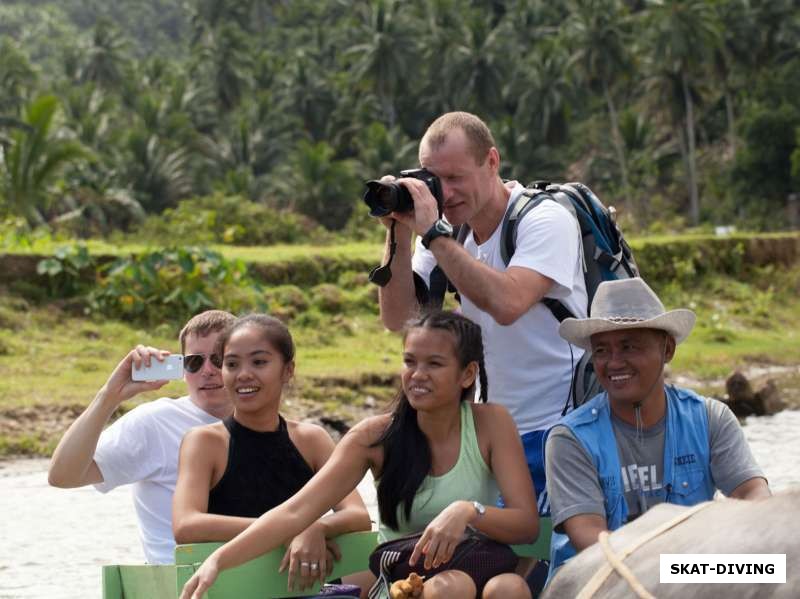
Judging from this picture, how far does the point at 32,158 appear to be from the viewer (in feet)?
70.5

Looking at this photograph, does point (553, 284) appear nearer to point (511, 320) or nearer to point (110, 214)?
point (511, 320)

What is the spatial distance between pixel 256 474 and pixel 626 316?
3.63ft

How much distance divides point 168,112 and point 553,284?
1675 inches

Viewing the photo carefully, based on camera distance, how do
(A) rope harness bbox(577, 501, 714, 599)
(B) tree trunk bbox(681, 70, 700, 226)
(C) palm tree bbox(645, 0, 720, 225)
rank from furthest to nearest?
(B) tree trunk bbox(681, 70, 700, 226) → (C) palm tree bbox(645, 0, 720, 225) → (A) rope harness bbox(577, 501, 714, 599)

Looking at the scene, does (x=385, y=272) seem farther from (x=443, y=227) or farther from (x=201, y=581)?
(x=201, y=581)

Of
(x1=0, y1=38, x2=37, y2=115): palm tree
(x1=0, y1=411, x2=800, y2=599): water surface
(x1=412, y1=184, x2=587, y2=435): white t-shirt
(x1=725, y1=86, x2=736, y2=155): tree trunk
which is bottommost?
(x1=0, y1=411, x2=800, y2=599): water surface

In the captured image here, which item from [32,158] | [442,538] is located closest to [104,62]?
[32,158]

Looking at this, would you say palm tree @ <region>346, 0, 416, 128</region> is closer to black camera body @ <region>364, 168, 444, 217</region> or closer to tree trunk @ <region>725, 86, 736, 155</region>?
tree trunk @ <region>725, 86, 736, 155</region>

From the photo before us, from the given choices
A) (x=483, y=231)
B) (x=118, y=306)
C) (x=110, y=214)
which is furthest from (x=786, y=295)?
(x=483, y=231)

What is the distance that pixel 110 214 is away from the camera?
33375mm

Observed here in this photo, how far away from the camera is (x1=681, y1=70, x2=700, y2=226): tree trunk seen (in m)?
41.7

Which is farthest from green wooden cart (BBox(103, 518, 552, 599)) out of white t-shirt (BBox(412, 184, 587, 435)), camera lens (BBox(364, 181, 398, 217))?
camera lens (BBox(364, 181, 398, 217))

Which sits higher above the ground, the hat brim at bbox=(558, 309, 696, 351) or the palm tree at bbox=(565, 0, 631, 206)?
the palm tree at bbox=(565, 0, 631, 206)

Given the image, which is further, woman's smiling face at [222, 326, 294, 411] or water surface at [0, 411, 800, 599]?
water surface at [0, 411, 800, 599]
